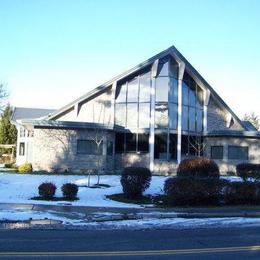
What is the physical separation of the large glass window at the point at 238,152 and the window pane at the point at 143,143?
267 inches

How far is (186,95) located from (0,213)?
80.6 feet

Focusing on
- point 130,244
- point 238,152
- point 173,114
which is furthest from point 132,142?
point 130,244

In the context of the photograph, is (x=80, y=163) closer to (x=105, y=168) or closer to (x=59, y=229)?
(x=105, y=168)

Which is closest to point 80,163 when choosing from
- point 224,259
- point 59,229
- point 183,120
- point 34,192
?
point 183,120

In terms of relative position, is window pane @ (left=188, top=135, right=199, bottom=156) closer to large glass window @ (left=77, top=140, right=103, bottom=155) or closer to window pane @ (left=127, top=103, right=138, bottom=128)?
window pane @ (left=127, top=103, right=138, bottom=128)

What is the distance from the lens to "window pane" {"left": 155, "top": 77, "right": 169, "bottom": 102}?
36.2m

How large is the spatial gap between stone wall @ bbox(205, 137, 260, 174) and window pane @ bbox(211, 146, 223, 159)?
239 millimetres

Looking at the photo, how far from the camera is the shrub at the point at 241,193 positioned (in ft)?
66.8

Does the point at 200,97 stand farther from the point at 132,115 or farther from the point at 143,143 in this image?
the point at 143,143

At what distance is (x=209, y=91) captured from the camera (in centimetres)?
3828

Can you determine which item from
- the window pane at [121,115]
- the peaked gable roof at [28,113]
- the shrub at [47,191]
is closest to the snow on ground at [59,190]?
the shrub at [47,191]

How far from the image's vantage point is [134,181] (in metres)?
21.4

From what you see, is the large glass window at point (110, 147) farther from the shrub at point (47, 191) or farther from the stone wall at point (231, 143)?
the shrub at point (47, 191)

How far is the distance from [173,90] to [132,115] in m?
3.57
